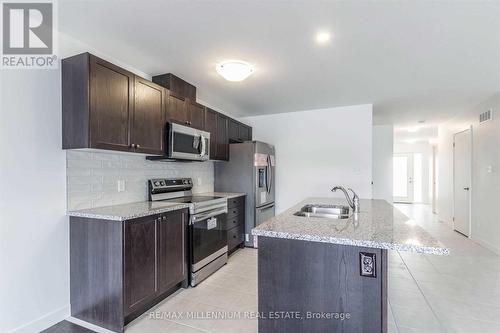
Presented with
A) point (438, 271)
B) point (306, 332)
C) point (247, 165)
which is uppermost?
point (247, 165)

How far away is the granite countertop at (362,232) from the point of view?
1180 mm

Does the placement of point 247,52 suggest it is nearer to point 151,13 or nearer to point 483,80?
point 151,13

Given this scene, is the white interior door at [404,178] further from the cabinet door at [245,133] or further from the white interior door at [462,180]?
the cabinet door at [245,133]

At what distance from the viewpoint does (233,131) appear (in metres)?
4.32

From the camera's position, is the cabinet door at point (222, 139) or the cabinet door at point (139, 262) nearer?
the cabinet door at point (139, 262)

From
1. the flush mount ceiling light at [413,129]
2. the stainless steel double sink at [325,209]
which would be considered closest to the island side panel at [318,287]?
the stainless steel double sink at [325,209]

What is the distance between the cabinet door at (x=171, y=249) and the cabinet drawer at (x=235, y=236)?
39.8 inches

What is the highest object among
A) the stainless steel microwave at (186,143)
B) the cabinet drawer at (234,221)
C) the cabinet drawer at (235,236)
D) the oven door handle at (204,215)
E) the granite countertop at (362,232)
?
the stainless steel microwave at (186,143)

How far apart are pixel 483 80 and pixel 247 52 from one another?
310 centimetres

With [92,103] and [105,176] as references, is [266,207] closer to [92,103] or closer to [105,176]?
[105,176]

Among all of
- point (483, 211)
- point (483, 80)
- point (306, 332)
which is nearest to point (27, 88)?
point (306, 332)

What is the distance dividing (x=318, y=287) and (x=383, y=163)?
5.54 meters

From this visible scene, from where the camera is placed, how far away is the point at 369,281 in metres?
1.30

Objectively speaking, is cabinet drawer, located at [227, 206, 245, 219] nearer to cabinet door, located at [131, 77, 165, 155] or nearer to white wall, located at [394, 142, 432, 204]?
cabinet door, located at [131, 77, 165, 155]
